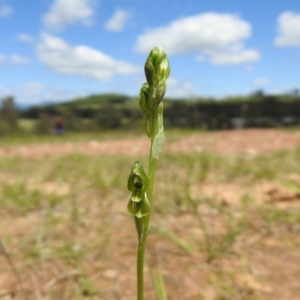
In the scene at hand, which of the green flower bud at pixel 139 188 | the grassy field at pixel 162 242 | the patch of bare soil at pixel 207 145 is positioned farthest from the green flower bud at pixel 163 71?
the patch of bare soil at pixel 207 145

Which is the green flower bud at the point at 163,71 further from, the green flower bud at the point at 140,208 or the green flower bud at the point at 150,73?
the green flower bud at the point at 140,208

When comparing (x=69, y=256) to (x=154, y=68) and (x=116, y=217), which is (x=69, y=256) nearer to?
(x=116, y=217)

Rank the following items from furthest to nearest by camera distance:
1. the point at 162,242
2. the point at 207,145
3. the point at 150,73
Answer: the point at 207,145 < the point at 162,242 < the point at 150,73

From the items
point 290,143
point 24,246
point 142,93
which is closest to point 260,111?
point 290,143

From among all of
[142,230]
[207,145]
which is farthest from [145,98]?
[207,145]

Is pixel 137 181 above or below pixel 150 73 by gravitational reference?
below

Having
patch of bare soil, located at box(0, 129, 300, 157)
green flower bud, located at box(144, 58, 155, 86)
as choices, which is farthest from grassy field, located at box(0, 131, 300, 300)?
patch of bare soil, located at box(0, 129, 300, 157)

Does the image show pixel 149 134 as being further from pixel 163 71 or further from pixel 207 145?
pixel 207 145
